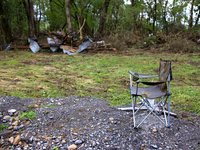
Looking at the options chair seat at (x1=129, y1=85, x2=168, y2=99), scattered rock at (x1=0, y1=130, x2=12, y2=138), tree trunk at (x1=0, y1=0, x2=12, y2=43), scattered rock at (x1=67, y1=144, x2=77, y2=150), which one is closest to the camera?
scattered rock at (x1=67, y1=144, x2=77, y2=150)

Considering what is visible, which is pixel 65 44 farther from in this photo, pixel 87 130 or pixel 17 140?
pixel 17 140

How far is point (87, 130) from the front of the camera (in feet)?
9.36

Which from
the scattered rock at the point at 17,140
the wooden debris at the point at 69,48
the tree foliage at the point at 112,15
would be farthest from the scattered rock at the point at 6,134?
the tree foliage at the point at 112,15

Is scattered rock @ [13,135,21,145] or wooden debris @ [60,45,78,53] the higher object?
wooden debris @ [60,45,78,53]

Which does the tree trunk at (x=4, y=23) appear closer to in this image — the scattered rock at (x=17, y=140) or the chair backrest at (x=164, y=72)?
the scattered rock at (x=17, y=140)

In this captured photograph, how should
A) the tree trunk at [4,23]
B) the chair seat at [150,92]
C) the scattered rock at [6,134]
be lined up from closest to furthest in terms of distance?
the scattered rock at [6,134] → the chair seat at [150,92] → the tree trunk at [4,23]

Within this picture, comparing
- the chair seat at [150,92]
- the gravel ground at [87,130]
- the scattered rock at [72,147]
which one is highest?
the chair seat at [150,92]

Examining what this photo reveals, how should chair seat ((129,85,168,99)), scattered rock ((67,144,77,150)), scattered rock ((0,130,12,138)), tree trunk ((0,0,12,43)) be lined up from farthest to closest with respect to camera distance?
tree trunk ((0,0,12,43)) → chair seat ((129,85,168,99)) → scattered rock ((0,130,12,138)) → scattered rock ((67,144,77,150))

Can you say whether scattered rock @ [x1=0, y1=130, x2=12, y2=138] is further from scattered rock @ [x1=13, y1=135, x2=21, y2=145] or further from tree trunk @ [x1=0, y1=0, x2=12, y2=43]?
tree trunk @ [x1=0, y1=0, x2=12, y2=43]

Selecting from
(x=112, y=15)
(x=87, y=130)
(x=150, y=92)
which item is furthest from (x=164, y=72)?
(x=112, y=15)

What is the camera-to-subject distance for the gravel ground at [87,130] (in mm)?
2498

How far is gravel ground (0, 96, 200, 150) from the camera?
250cm

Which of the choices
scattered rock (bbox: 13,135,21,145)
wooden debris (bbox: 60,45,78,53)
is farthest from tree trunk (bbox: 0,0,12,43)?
scattered rock (bbox: 13,135,21,145)

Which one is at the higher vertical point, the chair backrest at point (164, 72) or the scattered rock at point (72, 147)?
the chair backrest at point (164, 72)
